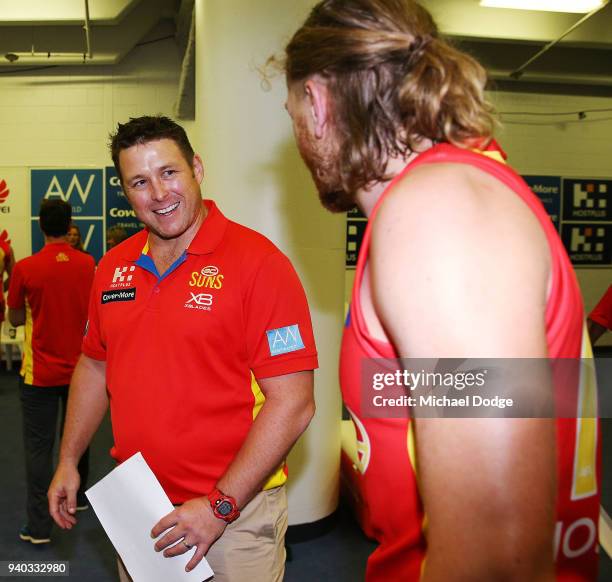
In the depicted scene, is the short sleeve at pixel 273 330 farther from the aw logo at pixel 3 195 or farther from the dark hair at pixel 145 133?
the aw logo at pixel 3 195

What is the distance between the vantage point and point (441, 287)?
586 millimetres

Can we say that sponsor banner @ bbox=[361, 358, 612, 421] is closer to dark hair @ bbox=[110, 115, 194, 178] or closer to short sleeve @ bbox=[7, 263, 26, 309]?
dark hair @ bbox=[110, 115, 194, 178]

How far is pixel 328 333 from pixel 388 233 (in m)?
2.34

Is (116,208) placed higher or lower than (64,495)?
higher

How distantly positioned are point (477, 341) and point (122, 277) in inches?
50.3

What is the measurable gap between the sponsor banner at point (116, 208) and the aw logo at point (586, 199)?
215 inches

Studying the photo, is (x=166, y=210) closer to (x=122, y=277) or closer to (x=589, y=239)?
(x=122, y=277)

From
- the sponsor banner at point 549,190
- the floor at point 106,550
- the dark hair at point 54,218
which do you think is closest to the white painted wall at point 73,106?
the dark hair at point 54,218

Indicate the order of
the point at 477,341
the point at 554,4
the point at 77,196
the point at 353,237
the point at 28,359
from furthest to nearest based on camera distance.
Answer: the point at 353,237 < the point at 77,196 < the point at 554,4 < the point at 28,359 < the point at 477,341

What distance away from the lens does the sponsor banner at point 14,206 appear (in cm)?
708

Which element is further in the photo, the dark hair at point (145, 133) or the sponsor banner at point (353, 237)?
the sponsor banner at point (353, 237)

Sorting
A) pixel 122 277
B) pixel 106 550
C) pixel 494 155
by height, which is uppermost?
pixel 494 155

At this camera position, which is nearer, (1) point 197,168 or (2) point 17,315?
(1) point 197,168

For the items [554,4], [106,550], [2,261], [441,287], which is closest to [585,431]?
[441,287]
